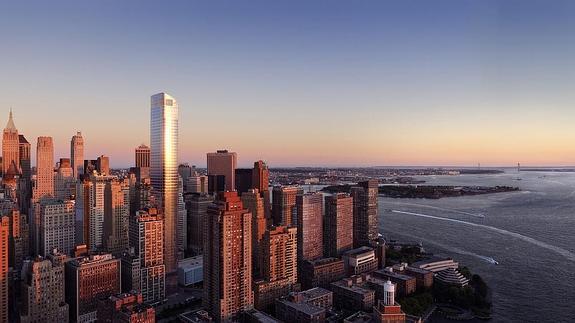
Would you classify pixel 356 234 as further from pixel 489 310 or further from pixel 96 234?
pixel 96 234

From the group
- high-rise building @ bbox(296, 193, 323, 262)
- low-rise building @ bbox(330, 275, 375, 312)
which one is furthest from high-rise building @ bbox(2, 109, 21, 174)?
low-rise building @ bbox(330, 275, 375, 312)

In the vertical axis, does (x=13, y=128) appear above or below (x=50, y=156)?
above

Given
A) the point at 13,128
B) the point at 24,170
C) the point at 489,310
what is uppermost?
the point at 13,128

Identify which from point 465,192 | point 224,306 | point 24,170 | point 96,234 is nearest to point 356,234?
point 224,306

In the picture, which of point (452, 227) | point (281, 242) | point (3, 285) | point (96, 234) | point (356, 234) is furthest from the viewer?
point (452, 227)

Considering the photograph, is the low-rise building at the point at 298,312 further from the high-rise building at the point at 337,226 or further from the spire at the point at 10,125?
the spire at the point at 10,125

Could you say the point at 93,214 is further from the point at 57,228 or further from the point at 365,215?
the point at 365,215

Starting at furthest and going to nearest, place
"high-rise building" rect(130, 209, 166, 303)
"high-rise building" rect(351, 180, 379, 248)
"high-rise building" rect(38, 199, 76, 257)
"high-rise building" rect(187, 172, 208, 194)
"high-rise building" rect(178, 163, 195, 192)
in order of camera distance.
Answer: "high-rise building" rect(178, 163, 195, 192)
"high-rise building" rect(187, 172, 208, 194)
"high-rise building" rect(351, 180, 379, 248)
"high-rise building" rect(38, 199, 76, 257)
"high-rise building" rect(130, 209, 166, 303)

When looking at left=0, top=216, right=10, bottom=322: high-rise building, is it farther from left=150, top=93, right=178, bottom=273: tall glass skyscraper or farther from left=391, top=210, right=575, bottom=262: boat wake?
left=391, top=210, right=575, bottom=262: boat wake
